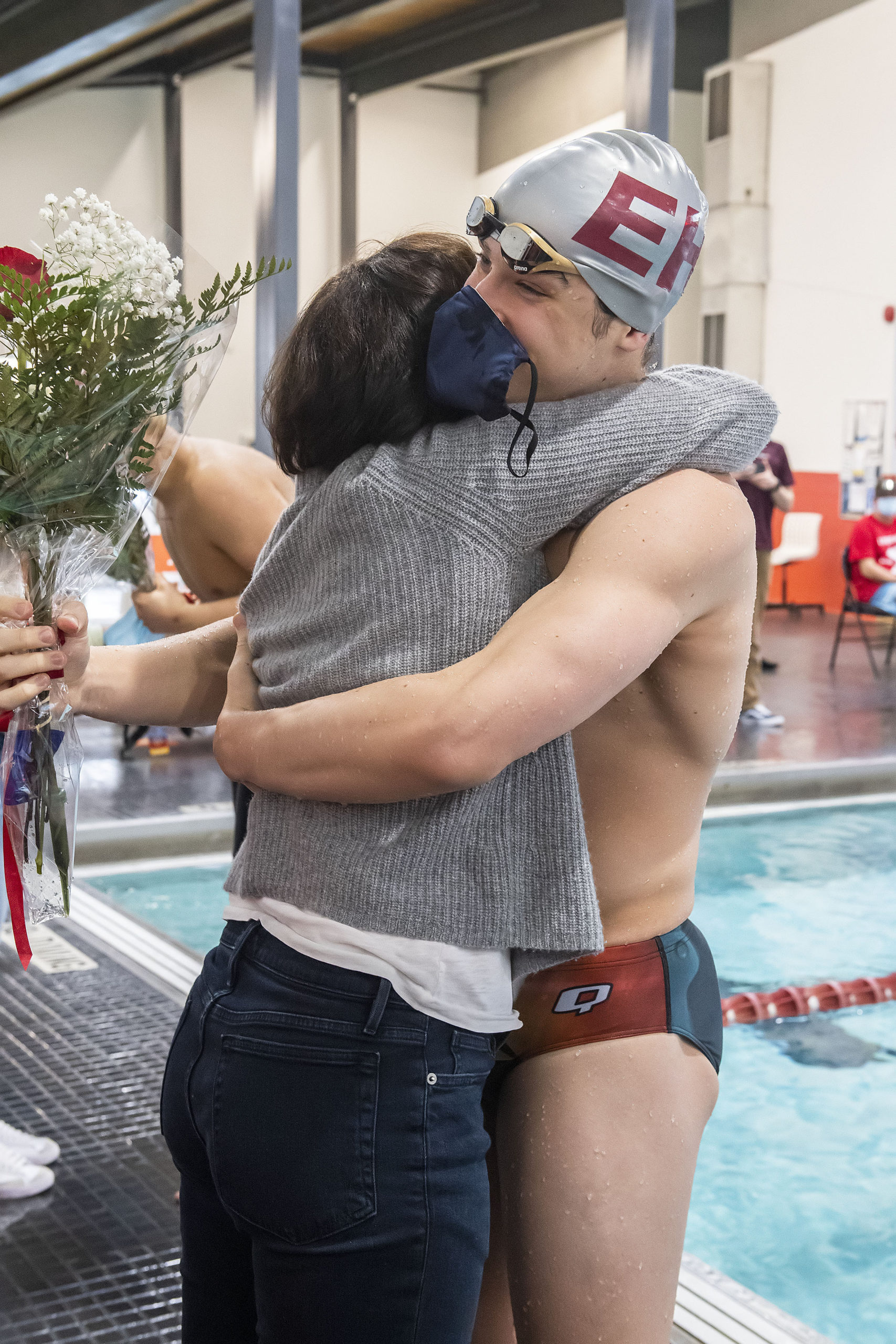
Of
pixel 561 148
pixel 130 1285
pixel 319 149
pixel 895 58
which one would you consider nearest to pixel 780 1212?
pixel 130 1285

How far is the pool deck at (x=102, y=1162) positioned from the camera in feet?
6.79

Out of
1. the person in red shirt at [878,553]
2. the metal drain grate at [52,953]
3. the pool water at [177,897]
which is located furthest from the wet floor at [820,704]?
the metal drain grate at [52,953]

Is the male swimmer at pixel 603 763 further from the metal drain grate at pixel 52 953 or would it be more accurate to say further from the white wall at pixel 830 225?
the white wall at pixel 830 225

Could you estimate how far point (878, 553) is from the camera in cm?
916

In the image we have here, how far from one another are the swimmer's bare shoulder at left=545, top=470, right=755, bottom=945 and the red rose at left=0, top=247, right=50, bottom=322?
58 cm

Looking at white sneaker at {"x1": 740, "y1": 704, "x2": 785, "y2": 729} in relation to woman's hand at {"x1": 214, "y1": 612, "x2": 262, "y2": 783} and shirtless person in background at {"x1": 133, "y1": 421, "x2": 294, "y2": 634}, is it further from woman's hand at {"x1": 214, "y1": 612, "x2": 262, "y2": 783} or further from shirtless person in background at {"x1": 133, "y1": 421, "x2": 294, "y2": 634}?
woman's hand at {"x1": 214, "y1": 612, "x2": 262, "y2": 783}

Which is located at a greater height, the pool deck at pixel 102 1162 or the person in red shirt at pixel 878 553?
the person in red shirt at pixel 878 553

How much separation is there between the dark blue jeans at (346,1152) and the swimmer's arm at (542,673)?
168 millimetres

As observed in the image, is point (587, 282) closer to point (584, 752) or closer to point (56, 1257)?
point (584, 752)

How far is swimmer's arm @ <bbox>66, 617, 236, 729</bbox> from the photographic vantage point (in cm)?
144

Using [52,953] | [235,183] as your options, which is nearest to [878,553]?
[52,953]

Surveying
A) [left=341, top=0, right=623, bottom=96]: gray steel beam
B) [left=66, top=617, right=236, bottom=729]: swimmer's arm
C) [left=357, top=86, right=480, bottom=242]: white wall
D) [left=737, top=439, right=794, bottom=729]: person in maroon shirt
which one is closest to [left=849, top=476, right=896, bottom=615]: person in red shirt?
[left=737, top=439, right=794, bottom=729]: person in maroon shirt

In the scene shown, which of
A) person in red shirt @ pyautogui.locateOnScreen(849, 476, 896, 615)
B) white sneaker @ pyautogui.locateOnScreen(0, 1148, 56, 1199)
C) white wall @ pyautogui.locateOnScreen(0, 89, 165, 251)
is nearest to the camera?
white sneaker @ pyautogui.locateOnScreen(0, 1148, 56, 1199)

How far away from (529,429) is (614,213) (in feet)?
0.64
